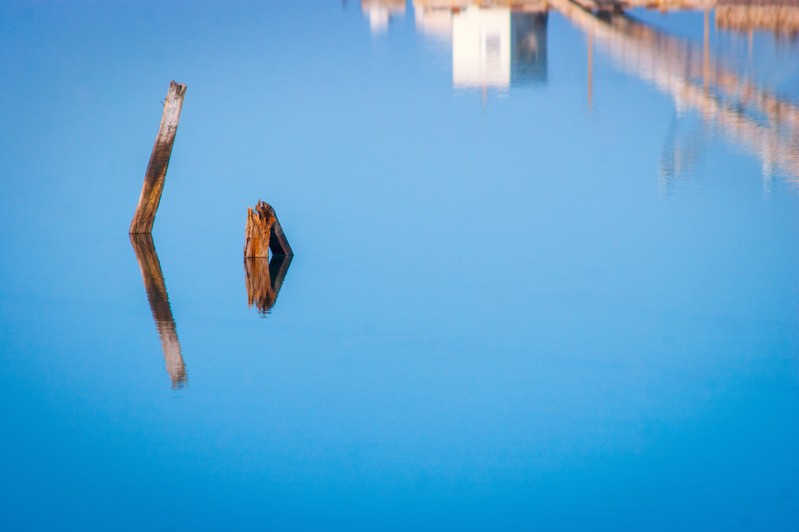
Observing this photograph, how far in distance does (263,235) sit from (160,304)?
142 centimetres

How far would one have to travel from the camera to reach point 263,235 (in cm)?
1051

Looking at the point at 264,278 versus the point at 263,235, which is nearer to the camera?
the point at 264,278

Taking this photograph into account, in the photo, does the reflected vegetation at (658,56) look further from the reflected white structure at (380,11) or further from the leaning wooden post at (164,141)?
the leaning wooden post at (164,141)

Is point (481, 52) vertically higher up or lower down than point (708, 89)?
higher up

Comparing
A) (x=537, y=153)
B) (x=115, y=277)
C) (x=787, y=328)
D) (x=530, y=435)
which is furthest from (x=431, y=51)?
(x=530, y=435)

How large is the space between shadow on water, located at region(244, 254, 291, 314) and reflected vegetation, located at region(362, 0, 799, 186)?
5.78 m

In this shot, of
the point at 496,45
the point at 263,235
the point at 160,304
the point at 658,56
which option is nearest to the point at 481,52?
the point at 496,45

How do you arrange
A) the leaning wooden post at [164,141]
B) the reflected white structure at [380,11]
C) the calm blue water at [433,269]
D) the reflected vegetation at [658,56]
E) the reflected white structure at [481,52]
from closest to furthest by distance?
the calm blue water at [433,269] → the leaning wooden post at [164,141] → the reflected vegetation at [658,56] → the reflected white structure at [481,52] → the reflected white structure at [380,11]

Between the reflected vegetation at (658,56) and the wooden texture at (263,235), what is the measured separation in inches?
222

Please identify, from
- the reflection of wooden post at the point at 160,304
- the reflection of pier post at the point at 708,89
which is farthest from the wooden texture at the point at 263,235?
the reflection of pier post at the point at 708,89

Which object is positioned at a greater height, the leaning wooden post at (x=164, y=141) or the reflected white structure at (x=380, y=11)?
the reflected white structure at (x=380, y=11)

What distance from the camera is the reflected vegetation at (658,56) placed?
16734mm

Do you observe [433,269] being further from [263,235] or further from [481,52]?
[481,52]

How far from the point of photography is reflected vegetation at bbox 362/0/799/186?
16.7 m
